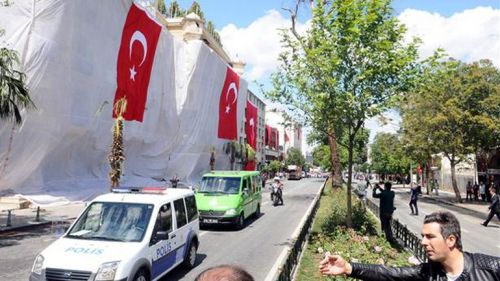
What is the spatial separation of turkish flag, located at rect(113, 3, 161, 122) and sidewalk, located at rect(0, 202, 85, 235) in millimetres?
9594

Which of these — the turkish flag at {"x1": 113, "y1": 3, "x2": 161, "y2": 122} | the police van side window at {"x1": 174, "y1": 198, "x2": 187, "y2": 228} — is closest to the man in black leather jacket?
the police van side window at {"x1": 174, "y1": 198, "x2": 187, "y2": 228}

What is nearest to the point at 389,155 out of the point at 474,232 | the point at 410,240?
the point at 474,232

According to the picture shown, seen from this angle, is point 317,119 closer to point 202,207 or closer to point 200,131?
point 202,207

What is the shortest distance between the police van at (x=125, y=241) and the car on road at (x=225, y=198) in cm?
552

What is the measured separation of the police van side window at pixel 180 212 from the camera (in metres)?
9.30

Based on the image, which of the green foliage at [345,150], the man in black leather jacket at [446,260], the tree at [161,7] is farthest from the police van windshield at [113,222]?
the tree at [161,7]

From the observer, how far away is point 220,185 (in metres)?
Result: 17.0

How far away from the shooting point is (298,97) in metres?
13.3

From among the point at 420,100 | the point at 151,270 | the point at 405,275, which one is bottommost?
the point at 151,270

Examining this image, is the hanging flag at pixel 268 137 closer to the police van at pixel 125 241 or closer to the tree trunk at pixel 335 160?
the tree trunk at pixel 335 160

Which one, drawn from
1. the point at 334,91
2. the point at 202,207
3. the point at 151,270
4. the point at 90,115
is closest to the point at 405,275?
the point at 151,270

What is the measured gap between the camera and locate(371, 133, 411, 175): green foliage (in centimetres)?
4451

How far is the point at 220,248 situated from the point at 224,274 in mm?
11471

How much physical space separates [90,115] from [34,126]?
4.47 m
